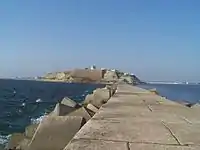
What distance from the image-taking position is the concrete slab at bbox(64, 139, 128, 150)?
102 inches

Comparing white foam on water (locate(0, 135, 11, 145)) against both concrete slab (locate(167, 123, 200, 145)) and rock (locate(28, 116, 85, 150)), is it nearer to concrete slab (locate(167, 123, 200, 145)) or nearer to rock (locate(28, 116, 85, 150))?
rock (locate(28, 116, 85, 150))

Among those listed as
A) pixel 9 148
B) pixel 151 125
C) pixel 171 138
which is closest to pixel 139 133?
pixel 171 138

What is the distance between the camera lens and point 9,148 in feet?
24.7

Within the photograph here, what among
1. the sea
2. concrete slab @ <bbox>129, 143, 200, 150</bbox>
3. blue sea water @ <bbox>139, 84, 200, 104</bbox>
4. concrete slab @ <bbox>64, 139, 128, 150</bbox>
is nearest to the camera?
concrete slab @ <bbox>64, 139, 128, 150</bbox>

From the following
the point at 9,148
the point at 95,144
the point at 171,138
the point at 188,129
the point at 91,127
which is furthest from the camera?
the point at 9,148

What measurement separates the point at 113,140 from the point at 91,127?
1.95ft

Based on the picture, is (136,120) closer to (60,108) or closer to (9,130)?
(60,108)

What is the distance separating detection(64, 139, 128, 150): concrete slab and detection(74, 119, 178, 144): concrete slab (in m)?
0.17

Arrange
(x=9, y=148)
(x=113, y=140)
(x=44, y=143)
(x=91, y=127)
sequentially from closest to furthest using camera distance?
(x=113, y=140) → (x=91, y=127) → (x=44, y=143) → (x=9, y=148)

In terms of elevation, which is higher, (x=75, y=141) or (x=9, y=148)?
(x=75, y=141)

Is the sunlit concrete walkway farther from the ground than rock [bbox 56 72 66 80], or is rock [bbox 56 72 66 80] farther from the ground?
the sunlit concrete walkway

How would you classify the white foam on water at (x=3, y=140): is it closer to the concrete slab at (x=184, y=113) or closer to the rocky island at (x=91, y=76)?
the concrete slab at (x=184, y=113)

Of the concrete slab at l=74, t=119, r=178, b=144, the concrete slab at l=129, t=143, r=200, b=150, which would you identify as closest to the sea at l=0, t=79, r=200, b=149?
the concrete slab at l=74, t=119, r=178, b=144

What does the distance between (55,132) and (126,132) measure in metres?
1.62
